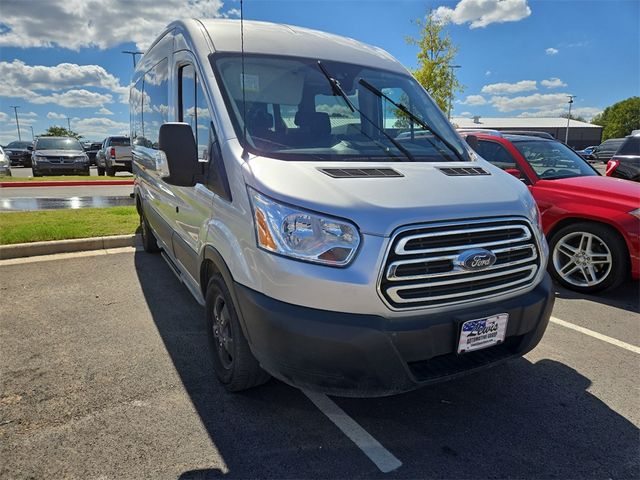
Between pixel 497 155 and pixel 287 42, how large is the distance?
3715 millimetres

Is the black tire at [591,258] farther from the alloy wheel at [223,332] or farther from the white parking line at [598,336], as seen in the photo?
the alloy wheel at [223,332]

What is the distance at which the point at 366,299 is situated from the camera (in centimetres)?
223

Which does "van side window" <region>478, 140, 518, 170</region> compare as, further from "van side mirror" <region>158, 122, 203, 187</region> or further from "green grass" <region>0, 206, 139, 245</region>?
"green grass" <region>0, 206, 139, 245</region>

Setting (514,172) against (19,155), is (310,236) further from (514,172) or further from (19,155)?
(19,155)

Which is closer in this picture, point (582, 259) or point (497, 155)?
point (582, 259)

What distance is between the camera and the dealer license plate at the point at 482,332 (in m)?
2.43

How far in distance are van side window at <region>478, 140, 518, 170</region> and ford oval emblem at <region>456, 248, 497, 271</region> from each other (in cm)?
385

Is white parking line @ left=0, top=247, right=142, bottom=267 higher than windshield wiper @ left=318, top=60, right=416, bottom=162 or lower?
lower

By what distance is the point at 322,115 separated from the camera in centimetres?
324

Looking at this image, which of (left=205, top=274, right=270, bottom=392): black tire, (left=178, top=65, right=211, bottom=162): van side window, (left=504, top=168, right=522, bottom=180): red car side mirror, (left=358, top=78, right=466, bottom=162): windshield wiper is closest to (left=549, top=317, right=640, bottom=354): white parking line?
(left=504, top=168, right=522, bottom=180): red car side mirror

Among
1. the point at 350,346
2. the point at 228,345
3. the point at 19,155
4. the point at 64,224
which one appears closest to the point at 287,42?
the point at 228,345

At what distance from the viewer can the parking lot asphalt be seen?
238cm

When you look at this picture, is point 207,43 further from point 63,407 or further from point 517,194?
point 63,407

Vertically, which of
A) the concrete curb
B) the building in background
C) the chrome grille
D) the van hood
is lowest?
the concrete curb
